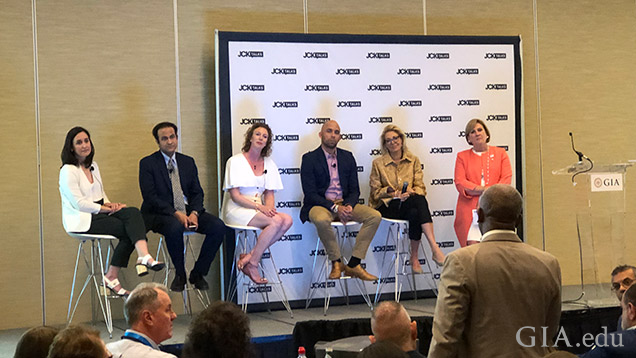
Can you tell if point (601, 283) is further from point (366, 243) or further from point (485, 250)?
point (485, 250)

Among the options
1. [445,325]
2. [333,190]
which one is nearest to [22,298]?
[333,190]

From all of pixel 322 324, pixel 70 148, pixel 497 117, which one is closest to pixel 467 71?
pixel 497 117

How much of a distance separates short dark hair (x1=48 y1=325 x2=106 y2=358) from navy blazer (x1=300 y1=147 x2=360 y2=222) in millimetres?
4181

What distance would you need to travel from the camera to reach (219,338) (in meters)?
2.28

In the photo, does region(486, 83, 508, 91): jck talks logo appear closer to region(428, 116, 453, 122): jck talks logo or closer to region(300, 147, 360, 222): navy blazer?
region(428, 116, 453, 122): jck talks logo

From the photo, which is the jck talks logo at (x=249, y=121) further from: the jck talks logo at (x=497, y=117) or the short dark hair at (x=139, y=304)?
the short dark hair at (x=139, y=304)

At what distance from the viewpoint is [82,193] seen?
5.77 meters

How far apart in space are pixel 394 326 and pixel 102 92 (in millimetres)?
4290

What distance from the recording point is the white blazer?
5.66 metres

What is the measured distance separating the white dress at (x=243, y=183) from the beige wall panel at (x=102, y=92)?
2.82 feet

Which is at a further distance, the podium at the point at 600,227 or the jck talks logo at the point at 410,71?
the jck talks logo at the point at 410,71

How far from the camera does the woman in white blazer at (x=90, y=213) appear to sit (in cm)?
567

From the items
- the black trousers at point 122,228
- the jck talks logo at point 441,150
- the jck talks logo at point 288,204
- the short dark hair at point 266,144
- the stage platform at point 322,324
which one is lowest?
the stage platform at point 322,324

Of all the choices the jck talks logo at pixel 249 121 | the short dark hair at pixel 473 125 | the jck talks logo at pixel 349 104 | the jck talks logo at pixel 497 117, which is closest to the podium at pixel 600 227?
the short dark hair at pixel 473 125
